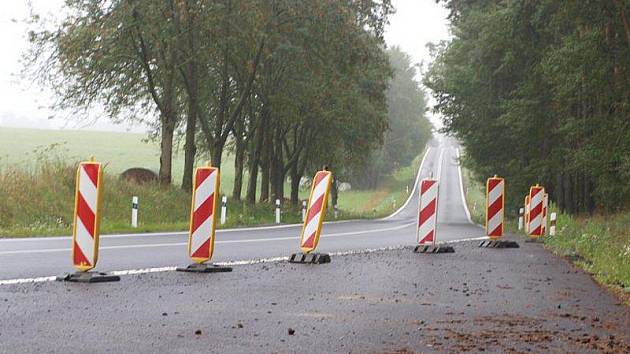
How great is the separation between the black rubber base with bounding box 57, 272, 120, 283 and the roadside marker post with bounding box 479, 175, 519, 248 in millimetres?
10019

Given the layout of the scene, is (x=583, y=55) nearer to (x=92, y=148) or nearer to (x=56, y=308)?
(x=56, y=308)

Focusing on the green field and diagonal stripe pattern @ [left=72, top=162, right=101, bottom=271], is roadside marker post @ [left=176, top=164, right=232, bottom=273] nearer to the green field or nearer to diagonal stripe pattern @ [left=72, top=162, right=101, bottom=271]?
diagonal stripe pattern @ [left=72, top=162, right=101, bottom=271]

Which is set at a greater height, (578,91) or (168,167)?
(578,91)

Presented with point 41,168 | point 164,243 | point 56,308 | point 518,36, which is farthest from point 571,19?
point 56,308

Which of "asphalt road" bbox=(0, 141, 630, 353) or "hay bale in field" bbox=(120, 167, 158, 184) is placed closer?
"asphalt road" bbox=(0, 141, 630, 353)

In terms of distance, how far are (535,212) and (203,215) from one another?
11.8 meters

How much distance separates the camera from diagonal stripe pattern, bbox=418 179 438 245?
652 inches

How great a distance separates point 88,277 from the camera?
9.80 meters

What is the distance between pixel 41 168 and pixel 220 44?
391 inches

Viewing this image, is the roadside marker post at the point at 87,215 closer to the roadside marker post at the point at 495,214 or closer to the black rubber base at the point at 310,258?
the black rubber base at the point at 310,258

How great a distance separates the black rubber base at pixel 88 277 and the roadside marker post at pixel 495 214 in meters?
10.0

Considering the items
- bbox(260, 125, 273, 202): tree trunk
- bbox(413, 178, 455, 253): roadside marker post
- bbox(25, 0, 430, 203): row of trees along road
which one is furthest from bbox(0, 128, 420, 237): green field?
bbox(413, 178, 455, 253): roadside marker post

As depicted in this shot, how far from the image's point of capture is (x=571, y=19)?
77.3 feet

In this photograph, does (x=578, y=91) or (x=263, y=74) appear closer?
(x=578, y=91)
